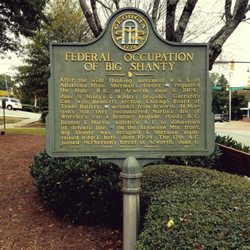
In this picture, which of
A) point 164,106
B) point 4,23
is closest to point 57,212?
point 164,106

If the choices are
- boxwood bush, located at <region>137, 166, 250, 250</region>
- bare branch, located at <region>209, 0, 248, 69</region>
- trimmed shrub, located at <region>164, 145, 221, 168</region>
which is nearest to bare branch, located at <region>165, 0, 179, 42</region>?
bare branch, located at <region>209, 0, 248, 69</region>

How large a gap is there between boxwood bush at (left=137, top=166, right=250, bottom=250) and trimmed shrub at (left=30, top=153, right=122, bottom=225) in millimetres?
618

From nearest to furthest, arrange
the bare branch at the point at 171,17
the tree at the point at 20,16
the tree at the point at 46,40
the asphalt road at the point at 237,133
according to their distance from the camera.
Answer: the bare branch at the point at 171,17 < the tree at the point at 20,16 < the tree at the point at 46,40 < the asphalt road at the point at 237,133

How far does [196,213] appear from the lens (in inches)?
128

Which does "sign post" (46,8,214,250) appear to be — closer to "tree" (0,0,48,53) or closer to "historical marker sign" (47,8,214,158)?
"historical marker sign" (47,8,214,158)

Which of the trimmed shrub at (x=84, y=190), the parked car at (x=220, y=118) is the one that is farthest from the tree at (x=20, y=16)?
the parked car at (x=220, y=118)

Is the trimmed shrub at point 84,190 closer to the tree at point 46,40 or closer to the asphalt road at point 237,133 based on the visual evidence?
the tree at point 46,40

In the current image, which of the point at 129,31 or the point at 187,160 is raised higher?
the point at 129,31

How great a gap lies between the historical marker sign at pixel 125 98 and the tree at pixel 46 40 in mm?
15135

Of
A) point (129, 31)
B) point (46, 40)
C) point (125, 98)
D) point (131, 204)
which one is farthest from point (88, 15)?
point (46, 40)

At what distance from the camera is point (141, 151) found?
4145 millimetres

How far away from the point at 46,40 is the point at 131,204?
26.0m

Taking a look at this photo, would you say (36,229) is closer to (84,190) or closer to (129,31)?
(84,190)

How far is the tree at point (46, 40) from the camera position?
19.6m
